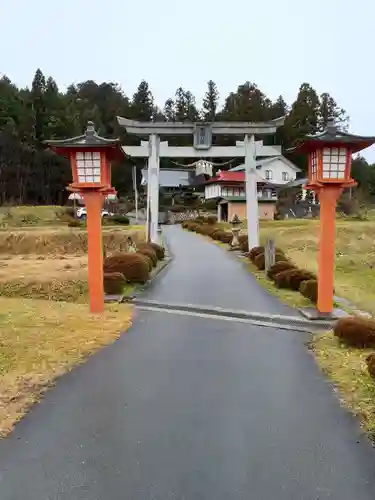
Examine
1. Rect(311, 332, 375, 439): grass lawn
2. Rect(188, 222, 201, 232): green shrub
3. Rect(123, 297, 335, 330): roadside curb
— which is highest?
Rect(188, 222, 201, 232): green shrub

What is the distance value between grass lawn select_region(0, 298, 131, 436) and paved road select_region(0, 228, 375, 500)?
24 centimetres

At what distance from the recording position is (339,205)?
139ft

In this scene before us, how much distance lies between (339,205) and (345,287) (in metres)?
30.2

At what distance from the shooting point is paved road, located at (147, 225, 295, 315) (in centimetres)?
1046

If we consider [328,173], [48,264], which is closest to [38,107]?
[48,264]

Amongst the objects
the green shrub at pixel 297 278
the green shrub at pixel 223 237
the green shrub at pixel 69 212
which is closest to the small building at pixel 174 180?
the green shrub at pixel 69 212

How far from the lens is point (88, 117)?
180 ft

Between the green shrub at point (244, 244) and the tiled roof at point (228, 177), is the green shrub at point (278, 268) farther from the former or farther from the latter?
the tiled roof at point (228, 177)

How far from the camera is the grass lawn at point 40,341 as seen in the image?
509 centimetres

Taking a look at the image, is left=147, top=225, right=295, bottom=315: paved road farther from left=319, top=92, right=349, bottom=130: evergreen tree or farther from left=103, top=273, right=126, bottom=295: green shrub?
left=319, top=92, right=349, bottom=130: evergreen tree

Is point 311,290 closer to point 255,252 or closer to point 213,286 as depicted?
point 213,286

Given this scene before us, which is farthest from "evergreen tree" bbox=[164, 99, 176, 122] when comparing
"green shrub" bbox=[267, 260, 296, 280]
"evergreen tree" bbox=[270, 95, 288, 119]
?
"green shrub" bbox=[267, 260, 296, 280]

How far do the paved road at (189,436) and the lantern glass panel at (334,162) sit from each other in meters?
3.75

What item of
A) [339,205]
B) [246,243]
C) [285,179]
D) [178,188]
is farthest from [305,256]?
[178,188]
